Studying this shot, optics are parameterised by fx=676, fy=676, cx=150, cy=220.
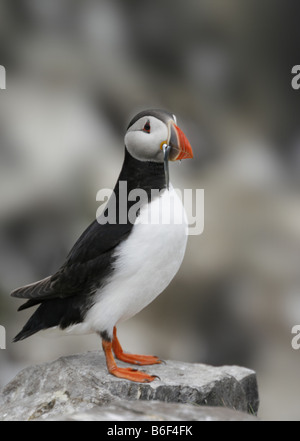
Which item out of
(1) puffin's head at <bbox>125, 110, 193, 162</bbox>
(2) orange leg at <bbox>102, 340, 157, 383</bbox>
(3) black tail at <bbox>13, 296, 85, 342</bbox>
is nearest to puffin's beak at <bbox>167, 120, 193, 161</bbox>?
(1) puffin's head at <bbox>125, 110, 193, 162</bbox>

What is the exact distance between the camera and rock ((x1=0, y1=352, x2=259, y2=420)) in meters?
3.00

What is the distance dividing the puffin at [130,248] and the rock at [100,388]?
8 cm

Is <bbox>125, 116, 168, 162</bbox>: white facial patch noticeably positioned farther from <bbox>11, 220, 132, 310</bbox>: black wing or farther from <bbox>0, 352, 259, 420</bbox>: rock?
<bbox>0, 352, 259, 420</bbox>: rock

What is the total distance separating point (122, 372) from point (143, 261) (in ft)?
1.79

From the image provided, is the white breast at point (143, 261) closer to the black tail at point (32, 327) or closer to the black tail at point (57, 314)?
the black tail at point (57, 314)

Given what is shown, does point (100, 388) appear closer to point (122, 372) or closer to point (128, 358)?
point (122, 372)

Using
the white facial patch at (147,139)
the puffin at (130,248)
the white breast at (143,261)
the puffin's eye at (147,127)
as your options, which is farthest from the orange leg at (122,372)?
the puffin's eye at (147,127)

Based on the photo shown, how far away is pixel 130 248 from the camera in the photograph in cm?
300

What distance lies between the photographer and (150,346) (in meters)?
5.29

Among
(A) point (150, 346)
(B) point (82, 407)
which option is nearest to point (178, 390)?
(B) point (82, 407)

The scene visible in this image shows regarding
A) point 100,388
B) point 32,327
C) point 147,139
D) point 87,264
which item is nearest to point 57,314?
point 32,327

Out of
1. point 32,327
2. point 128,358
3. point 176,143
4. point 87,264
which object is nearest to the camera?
point 176,143

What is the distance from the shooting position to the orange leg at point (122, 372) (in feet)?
10.1
